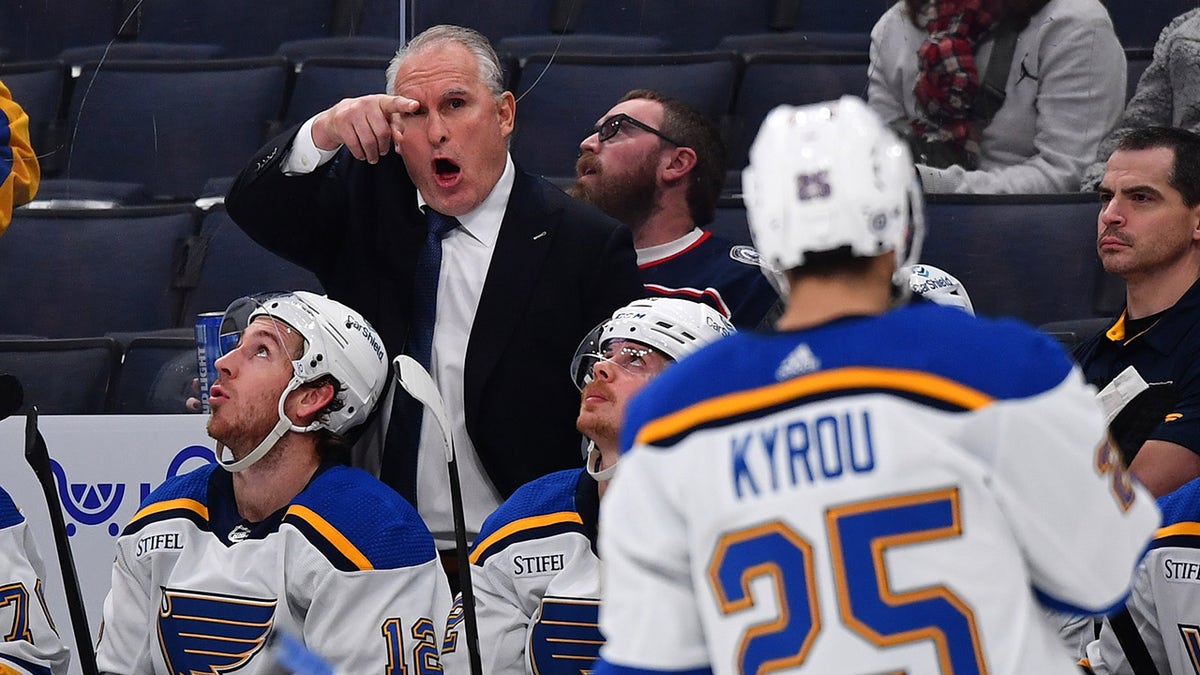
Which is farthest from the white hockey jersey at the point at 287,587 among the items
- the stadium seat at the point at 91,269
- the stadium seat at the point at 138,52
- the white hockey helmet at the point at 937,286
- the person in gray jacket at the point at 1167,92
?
the person in gray jacket at the point at 1167,92

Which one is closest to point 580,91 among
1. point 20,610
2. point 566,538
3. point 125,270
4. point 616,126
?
point 616,126

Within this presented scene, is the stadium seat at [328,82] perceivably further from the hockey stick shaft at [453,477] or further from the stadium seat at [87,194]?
the hockey stick shaft at [453,477]

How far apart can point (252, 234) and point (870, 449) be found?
1.74m

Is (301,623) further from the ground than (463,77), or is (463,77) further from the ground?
(463,77)

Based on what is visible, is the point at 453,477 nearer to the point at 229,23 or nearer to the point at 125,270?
the point at 125,270

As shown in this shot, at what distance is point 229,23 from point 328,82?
0.32m

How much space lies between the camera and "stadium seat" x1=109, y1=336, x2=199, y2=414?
351 centimetres

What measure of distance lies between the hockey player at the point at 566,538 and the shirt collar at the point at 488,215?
393 mm

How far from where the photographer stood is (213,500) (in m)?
2.78

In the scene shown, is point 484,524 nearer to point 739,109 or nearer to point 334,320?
point 334,320

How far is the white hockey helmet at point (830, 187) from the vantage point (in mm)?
1442

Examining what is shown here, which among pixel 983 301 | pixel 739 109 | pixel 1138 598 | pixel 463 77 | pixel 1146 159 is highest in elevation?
pixel 463 77

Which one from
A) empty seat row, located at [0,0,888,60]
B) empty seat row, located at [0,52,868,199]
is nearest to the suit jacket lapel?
empty seat row, located at [0,52,868,199]

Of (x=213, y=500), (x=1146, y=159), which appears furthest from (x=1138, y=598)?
(x=213, y=500)
